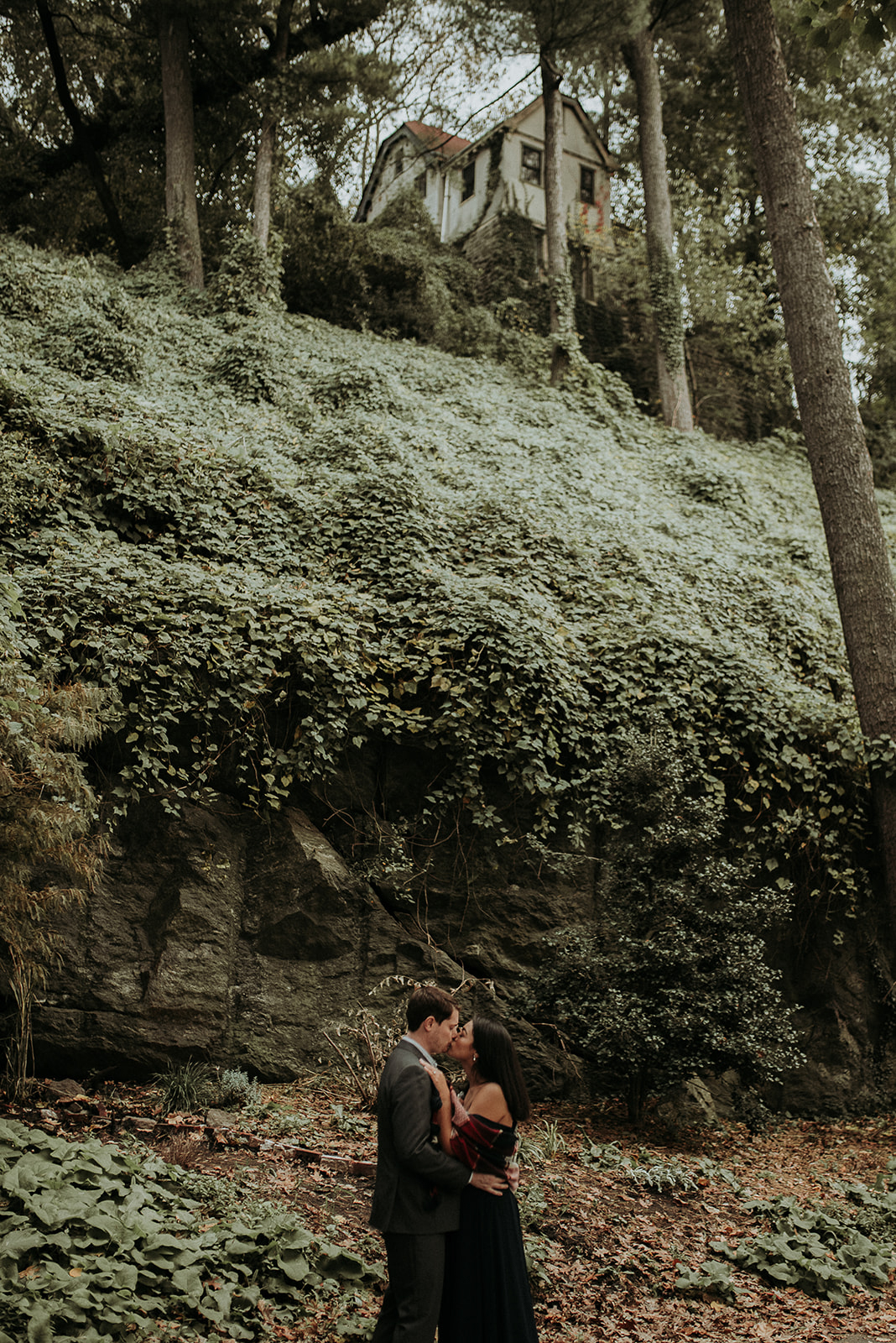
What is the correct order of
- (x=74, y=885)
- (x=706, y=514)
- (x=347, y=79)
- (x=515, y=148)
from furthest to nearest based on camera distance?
(x=515, y=148) < (x=347, y=79) < (x=706, y=514) < (x=74, y=885)

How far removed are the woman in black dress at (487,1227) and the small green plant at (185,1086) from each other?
2.82 meters

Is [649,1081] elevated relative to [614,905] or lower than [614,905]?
lower

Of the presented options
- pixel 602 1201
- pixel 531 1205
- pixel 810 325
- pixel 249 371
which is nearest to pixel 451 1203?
pixel 531 1205

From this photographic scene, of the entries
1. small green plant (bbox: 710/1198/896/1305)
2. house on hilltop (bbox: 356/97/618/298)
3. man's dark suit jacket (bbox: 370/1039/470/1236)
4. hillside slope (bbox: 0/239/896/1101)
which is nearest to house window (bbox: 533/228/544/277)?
house on hilltop (bbox: 356/97/618/298)

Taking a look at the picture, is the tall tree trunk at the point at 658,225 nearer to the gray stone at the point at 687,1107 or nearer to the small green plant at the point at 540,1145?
the gray stone at the point at 687,1107

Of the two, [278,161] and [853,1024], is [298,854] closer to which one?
[853,1024]

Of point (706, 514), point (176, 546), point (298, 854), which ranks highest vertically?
point (706, 514)

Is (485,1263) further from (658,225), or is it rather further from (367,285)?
(658,225)

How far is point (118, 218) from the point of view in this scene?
18906 mm

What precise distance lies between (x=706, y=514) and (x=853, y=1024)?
7.97 m

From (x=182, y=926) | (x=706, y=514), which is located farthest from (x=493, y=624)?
(x=706, y=514)

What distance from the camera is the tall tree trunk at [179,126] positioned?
57.0 ft

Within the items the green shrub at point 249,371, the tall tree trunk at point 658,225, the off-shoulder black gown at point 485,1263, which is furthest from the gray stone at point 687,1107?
the tall tree trunk at point 658,225

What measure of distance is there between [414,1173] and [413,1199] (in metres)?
0.09
